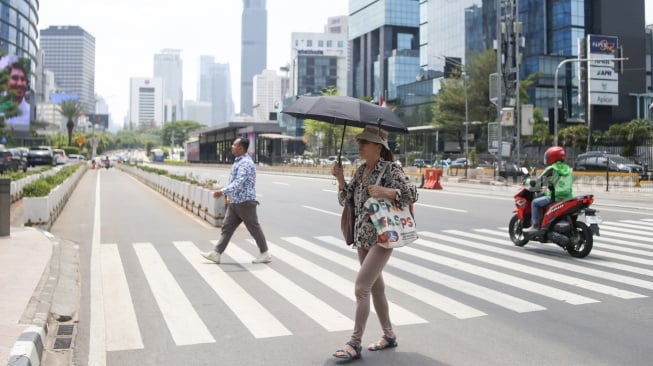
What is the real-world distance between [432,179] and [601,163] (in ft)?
39.0

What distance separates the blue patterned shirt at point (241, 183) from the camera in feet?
28.6

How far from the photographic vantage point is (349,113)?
4.70 meters

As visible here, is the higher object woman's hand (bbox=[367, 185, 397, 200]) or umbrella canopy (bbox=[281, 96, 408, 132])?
umbrella canopy (bbox=[281, 96, 408, 132])

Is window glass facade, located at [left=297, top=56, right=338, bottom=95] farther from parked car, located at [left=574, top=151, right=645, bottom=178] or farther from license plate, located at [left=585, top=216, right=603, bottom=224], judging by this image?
license plate, located at [left=585, top=216, right=603, bottom=224]

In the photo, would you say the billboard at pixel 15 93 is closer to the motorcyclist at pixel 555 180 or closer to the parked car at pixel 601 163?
the parked car at pixel 601 163

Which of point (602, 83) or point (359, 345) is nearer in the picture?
point (359, 345)

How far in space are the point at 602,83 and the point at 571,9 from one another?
53.5ft

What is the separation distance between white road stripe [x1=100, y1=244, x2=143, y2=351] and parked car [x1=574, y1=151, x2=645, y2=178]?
31375 millimetres

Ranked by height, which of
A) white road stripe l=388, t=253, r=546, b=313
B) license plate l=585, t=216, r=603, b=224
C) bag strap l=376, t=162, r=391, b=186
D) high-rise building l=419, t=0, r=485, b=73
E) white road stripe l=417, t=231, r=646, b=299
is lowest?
white road stripe l=388, t=253, r=546, b=313

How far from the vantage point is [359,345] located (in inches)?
183

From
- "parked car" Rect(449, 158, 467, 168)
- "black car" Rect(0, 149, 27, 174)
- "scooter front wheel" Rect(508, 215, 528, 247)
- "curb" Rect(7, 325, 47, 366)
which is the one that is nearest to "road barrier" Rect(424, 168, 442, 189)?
"parked car" Rect(449, 158, 467, 168)

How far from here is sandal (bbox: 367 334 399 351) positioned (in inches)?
191

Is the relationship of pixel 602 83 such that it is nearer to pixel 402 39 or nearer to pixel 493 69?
pixel 493 69

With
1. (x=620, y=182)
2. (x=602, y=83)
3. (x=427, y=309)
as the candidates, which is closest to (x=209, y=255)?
(x=427, y=309)
